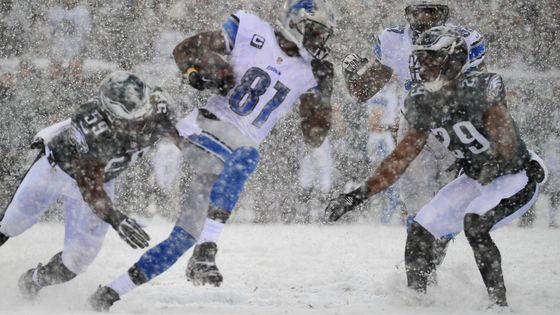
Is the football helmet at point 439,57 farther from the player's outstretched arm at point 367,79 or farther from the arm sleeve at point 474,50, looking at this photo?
the player's outstretched arm at point 367,79

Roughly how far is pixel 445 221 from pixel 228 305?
152 centimetres

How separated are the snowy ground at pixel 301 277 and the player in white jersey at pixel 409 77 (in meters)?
0.66

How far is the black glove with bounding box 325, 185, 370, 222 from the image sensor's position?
5.49 meters

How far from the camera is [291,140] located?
10.6 meters

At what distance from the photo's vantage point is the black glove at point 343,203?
5492 mm

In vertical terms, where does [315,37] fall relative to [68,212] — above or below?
above

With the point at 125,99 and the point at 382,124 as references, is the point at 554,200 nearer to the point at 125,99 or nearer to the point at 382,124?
the point at 382,124

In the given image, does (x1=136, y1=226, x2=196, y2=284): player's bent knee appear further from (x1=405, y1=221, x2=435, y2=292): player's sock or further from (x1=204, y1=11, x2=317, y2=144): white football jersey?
(x1=405, y1=221, x2=435, y2=292): player's sock

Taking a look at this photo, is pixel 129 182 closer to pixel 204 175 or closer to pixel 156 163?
pixel 156 163

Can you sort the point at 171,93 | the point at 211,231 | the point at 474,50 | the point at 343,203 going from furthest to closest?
1. the point at 171,93
2. the point at 474,50
3. the point at 343,203
4. the point at 211,231

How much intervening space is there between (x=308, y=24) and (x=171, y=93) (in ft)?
16.7

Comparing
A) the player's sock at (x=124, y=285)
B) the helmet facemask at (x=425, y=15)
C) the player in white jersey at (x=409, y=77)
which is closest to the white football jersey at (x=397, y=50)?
the player in white jersey at (x=409, y=77)

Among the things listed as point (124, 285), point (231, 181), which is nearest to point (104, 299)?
point (124, 285)

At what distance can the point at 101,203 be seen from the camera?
204 inches
